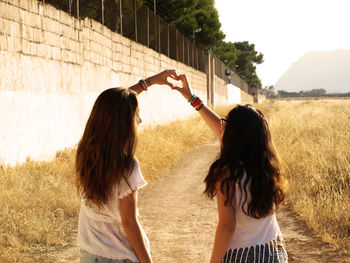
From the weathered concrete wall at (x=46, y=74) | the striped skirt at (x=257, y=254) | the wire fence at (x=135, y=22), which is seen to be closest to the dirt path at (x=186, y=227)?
the weathered concrete wall at (x=46, y=74)

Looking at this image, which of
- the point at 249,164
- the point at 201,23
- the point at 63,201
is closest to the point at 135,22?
the point at 63,201

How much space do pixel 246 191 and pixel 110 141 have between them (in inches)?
25.0

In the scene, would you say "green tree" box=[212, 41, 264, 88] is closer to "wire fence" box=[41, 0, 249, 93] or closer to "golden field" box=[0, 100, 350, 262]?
"wire fence" box=[41, 0, 249, 93]

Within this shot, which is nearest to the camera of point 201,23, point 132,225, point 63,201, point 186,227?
point 132,225

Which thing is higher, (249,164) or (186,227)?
(249,164)

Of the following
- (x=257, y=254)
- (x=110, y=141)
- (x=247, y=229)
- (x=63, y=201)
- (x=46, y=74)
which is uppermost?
(x=46, y=74)

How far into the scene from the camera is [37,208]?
18.0ft

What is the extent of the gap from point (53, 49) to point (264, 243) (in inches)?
266

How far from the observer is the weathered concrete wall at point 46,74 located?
273 inches

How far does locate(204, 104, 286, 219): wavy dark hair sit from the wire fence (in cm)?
677

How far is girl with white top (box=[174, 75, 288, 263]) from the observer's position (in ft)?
7.18

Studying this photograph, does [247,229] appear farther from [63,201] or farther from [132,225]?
[63,201]

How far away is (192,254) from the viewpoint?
4668 mm

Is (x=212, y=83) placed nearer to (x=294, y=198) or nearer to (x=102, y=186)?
(x=294, y=198)
